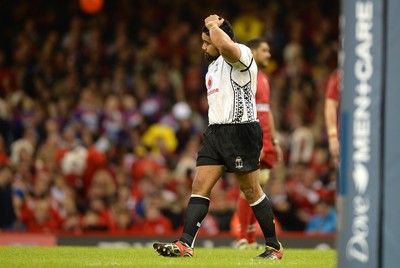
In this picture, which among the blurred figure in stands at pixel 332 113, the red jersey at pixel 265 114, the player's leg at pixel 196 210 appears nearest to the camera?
the player's leg at pixel 196 210

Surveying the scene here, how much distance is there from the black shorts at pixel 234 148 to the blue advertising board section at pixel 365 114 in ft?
9.91

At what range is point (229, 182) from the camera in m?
18.2

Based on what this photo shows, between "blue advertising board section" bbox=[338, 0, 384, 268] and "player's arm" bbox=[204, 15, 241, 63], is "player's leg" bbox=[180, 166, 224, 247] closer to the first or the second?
"player's arm" bbox=[204, 15, 241, 63]

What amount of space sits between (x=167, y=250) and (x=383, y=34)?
3701mm

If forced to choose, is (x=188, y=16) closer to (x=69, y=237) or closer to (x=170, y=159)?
(x=170, y=159)

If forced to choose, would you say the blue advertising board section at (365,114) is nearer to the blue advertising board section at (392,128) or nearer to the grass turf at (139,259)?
the blue advertising board section at (392,128)

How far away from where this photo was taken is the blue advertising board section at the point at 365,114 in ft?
20.7

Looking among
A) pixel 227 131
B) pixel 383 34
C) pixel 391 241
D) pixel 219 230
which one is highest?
pixel 383 34

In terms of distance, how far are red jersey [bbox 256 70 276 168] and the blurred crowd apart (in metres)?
4.62

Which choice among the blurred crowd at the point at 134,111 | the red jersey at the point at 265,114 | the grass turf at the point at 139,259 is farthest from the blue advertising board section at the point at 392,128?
the blurred crowd at the point at 134,111

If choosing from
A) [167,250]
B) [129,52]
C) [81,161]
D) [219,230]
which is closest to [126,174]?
[81,161]

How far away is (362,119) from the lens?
631cm

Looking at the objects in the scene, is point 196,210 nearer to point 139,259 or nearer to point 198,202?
point 198,202

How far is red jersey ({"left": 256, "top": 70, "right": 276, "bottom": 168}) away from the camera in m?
11.7
